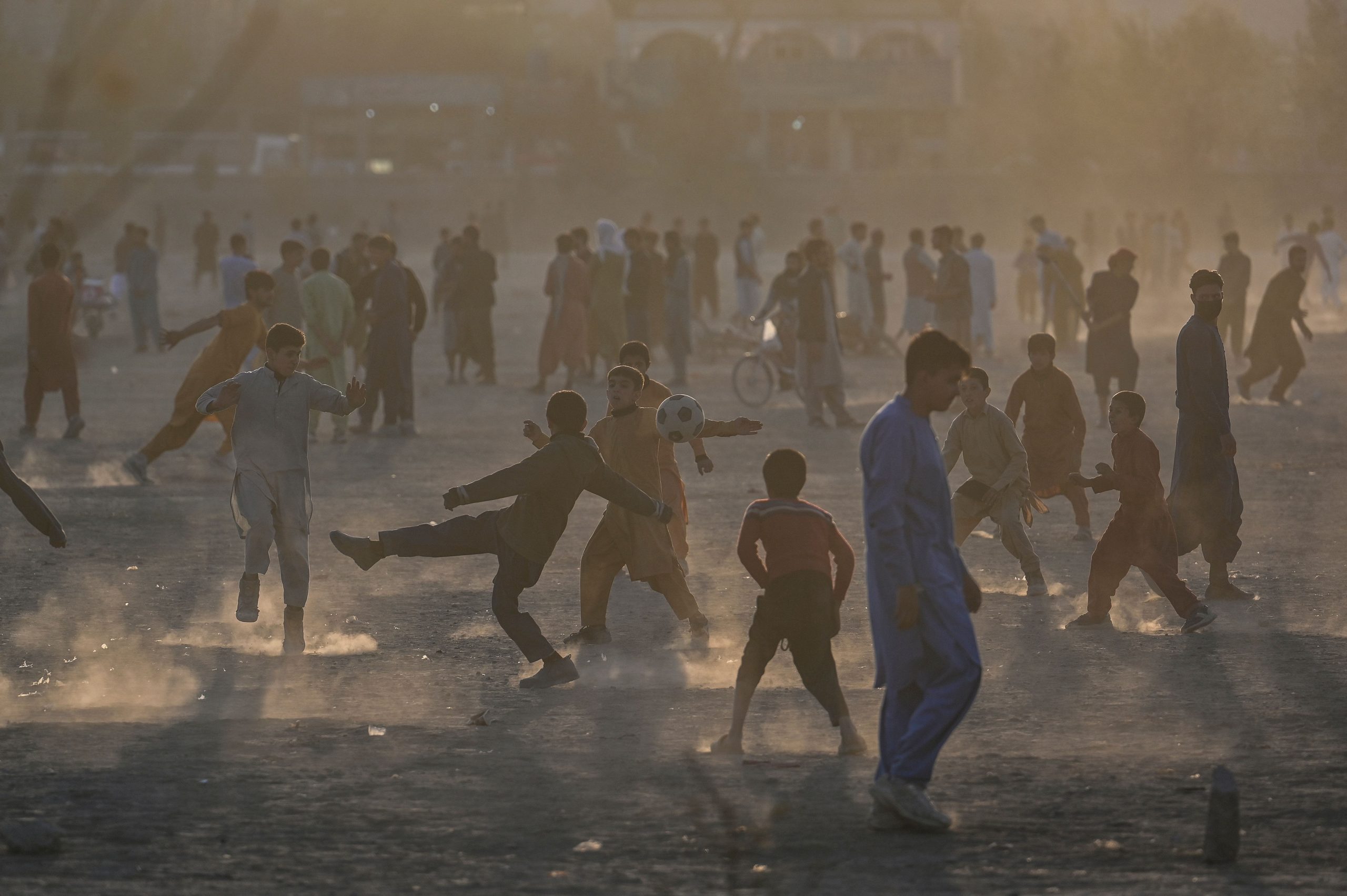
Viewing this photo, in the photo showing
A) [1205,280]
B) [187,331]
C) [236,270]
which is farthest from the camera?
[236,270]

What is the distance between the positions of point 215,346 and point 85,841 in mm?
7889

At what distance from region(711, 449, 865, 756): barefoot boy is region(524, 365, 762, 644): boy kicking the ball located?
1.98 meters

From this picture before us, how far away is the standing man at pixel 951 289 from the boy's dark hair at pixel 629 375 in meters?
10.8

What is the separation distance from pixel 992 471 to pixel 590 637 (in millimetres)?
2441

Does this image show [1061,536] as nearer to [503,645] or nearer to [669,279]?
[503,645]

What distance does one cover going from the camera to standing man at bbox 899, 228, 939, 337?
78.6ft

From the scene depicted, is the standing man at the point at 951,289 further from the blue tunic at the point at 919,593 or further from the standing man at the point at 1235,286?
the blue tunic at the point at 919,593

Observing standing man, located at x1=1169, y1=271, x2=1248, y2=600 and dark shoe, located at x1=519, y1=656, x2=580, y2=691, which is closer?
dark shoe, located at x1=519, y1=656, x2=580, y2=691

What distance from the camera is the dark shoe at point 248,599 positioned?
8.63 m

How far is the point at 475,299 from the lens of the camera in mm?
21312

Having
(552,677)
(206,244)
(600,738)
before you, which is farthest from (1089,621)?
(206,244)

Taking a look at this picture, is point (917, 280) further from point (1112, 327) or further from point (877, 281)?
point (1112, 327)

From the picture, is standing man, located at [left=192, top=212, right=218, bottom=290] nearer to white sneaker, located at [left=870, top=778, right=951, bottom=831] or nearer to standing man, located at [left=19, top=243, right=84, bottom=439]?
standing man, located at [left=19, top=243, right=84, bottom=439]

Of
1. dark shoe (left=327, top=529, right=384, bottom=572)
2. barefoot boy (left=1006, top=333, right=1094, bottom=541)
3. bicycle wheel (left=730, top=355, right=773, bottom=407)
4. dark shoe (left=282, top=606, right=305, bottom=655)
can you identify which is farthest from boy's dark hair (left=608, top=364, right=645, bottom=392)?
bicycle wheel (left=730, top=355, right=773, bottom=407)
